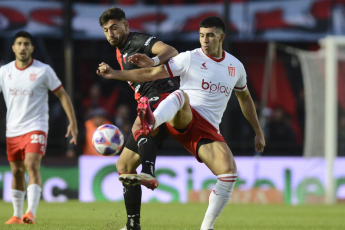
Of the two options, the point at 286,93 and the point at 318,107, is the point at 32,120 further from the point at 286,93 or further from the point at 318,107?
the point at 286,93

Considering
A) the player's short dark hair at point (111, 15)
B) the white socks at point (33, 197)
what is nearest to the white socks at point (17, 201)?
the white socks at point (33, 197)

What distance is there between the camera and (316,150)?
16375 mm

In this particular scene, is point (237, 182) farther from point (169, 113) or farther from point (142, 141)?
point (169, 113)

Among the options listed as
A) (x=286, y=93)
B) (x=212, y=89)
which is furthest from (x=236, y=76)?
(x=286, y=93)

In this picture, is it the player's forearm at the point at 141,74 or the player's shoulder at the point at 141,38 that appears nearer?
the player's forearm at the point at 141,74

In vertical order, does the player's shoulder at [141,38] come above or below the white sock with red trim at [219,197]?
above

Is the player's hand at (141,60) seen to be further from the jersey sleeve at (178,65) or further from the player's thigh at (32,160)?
the player's thigh at (32,160)

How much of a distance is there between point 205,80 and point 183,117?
0.45 metres

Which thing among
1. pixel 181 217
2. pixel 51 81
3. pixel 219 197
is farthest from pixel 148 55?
pixel 181 217

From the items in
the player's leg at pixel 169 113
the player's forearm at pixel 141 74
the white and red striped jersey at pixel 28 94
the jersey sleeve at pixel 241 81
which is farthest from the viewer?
the white and red striped jersey at pixel 28 94

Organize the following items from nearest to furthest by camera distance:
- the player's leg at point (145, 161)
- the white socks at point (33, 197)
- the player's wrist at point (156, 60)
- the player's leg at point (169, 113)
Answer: the player's leg at point (145, 161), the player's leg at point (169, 113), the player's wrist at point (156, 60), the white socks at point (33, 197)

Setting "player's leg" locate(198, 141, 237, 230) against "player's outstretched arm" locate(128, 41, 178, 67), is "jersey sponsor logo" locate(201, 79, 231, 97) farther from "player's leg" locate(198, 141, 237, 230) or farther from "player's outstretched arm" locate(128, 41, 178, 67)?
"player's leg" locate(198, 141, 237, 230)

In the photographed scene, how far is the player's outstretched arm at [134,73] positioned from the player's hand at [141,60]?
11cm

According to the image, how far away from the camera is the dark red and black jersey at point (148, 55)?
806cm
